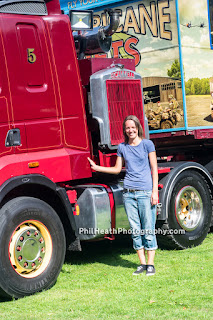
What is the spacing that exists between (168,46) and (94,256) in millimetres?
3126

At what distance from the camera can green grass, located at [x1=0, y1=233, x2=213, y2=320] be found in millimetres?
5570

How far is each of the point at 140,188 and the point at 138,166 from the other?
26 centimetres

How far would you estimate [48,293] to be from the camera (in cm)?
641

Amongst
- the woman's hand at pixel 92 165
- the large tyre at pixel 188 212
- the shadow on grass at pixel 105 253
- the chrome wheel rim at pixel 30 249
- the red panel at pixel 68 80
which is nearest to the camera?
the chrome wheel rim at pixel 30 249

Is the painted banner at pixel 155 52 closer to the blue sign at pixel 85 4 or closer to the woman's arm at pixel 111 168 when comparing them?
the blue sign at pixel 85 4

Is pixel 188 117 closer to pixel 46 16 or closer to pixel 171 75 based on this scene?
pixel 171 75

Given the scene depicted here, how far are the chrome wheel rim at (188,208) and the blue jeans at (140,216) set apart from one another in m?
1.32

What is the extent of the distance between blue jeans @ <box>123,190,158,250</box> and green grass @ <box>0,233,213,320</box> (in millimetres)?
387

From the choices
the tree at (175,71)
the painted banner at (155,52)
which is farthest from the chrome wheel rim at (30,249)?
the tree at (175,71)

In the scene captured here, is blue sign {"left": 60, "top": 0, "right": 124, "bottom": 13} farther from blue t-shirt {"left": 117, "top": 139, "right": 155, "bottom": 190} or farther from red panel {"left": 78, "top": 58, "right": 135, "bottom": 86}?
blue t-shirt {"left": 117, "top": 139, "right": 155, "bottom": 190}

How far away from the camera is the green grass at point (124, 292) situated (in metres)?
5.57

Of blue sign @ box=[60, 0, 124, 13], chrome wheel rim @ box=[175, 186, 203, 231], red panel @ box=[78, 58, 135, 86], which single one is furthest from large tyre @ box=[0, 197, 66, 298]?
blue sign @ box=[60, 0, 124, 13]

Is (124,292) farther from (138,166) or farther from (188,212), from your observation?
(188,212)

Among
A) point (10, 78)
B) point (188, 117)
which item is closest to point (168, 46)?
point (188, 117)
